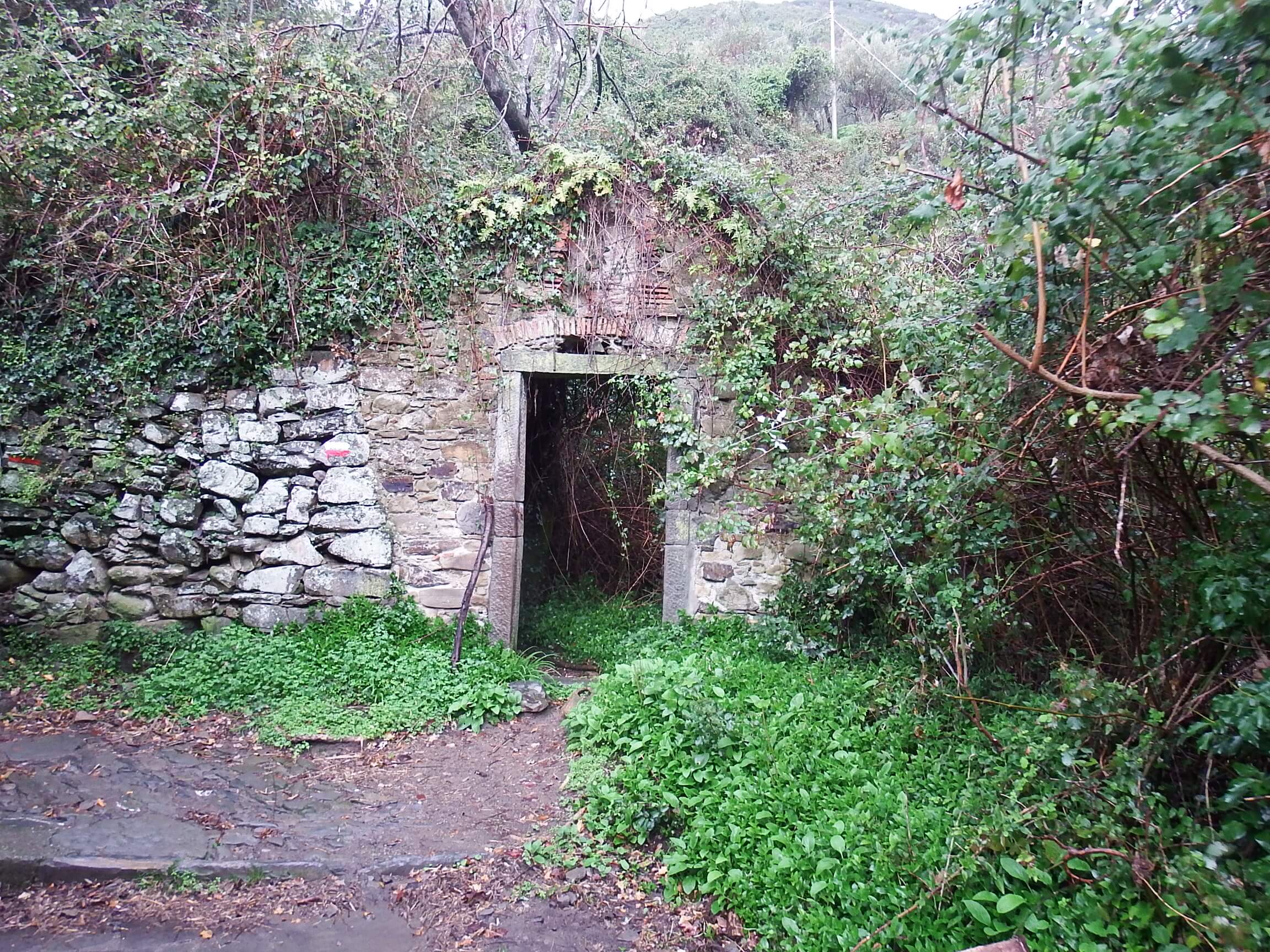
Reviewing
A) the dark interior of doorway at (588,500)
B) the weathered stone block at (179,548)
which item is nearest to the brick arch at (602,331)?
the dark interior of doorway at (588,500)

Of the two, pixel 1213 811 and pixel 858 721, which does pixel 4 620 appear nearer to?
pixel 858 721

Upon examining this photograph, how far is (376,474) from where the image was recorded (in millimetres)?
5441

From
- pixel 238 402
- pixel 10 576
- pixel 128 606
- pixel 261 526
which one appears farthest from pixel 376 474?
pixel 10 576

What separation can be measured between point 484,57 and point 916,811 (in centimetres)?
724

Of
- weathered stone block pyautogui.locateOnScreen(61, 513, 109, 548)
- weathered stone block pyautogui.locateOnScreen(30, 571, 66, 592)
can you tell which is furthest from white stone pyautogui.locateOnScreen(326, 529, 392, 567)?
weathered stone block pyautogui.locateOnScreen(30, 571, 66, 592)

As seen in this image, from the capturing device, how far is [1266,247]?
204 centimetres

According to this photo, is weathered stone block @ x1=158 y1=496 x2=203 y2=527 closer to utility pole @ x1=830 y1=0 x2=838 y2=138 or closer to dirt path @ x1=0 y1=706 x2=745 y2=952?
dirt path @ x1=0 y1=706 x2=745 y2=952

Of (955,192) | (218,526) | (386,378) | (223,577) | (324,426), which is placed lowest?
(223,577)

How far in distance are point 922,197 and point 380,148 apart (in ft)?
13.9

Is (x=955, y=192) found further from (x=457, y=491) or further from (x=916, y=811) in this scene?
(x=457, y=491)

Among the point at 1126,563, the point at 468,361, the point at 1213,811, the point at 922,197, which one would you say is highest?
the point at 922,197

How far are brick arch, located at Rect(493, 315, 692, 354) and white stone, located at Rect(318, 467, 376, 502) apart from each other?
134 centimetres

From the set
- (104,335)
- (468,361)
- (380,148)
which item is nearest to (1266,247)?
(468,361)

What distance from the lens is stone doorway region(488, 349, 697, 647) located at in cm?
548
